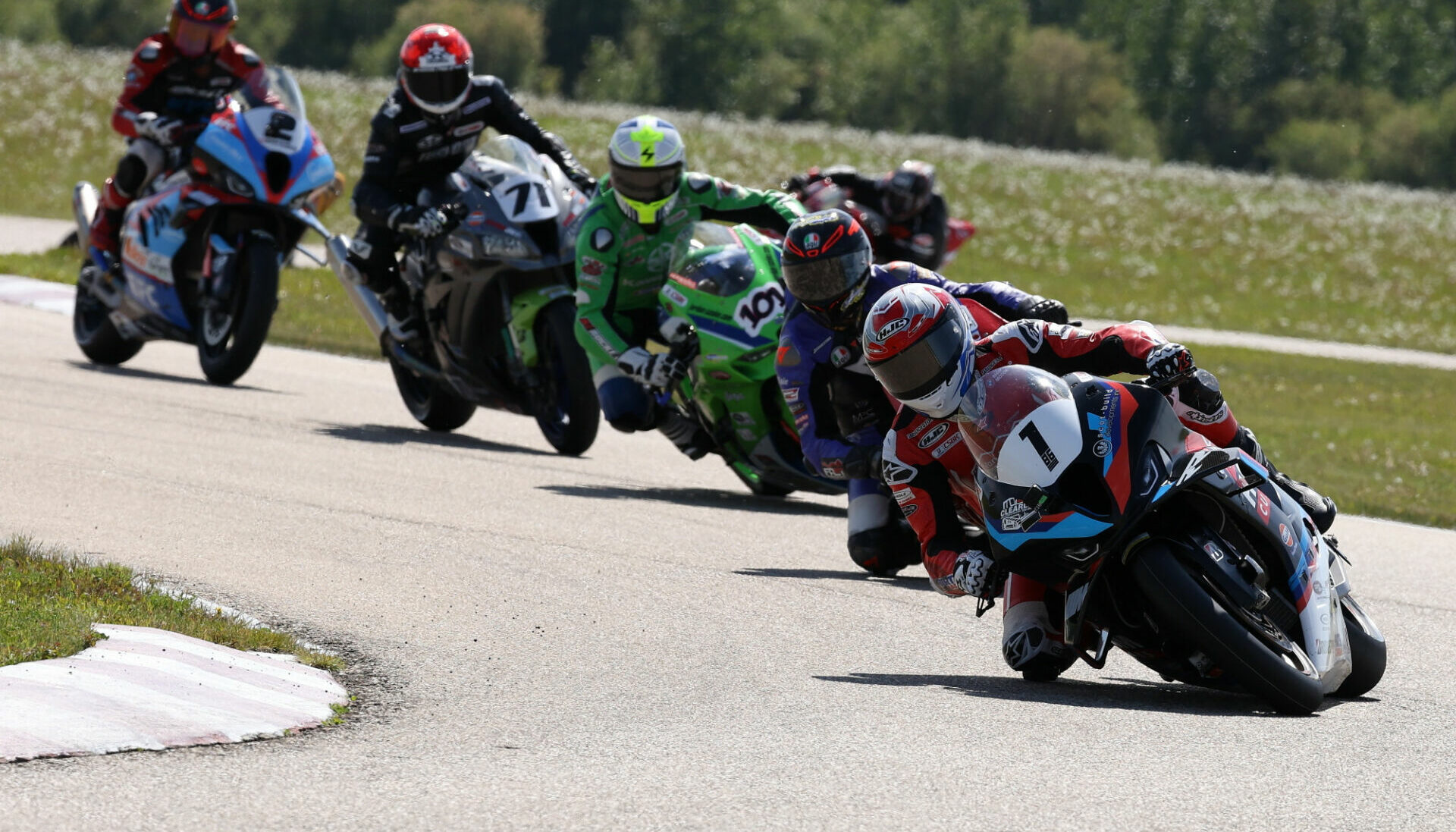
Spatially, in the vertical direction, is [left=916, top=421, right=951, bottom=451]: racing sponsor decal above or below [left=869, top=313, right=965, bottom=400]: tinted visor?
below

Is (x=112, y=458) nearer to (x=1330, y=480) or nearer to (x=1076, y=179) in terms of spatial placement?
(x=1330, y=480)

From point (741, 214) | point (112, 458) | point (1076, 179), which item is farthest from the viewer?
point (1076, 179)

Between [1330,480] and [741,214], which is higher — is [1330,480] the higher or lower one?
the lower one

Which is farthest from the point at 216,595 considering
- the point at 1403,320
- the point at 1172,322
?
the point at 1403,320

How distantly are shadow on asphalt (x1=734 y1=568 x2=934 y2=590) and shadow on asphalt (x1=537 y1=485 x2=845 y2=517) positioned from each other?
1.81 m

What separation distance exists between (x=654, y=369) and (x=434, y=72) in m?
2.91

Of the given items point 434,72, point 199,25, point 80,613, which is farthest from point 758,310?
point 199,25

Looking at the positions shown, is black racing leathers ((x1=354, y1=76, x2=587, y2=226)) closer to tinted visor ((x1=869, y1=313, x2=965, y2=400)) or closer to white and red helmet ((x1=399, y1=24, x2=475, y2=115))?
white and red helmet ((x1=399, y1=24, x2=475, y2=115))

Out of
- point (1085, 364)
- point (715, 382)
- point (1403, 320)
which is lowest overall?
point (1403, 320)

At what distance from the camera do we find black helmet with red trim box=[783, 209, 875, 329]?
791 cm

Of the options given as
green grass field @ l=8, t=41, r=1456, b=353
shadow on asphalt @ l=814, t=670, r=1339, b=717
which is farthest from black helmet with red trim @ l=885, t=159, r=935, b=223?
green grass field @ l=8, t=41, r=1456, b=353

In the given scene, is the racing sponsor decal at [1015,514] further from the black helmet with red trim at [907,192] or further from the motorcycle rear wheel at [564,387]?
the black helmet with red trim at [907,192]

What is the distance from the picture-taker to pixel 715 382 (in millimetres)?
10094

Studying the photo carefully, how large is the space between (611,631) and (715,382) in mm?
3406
